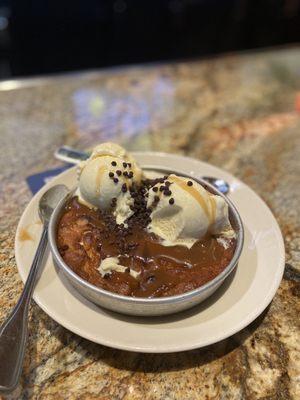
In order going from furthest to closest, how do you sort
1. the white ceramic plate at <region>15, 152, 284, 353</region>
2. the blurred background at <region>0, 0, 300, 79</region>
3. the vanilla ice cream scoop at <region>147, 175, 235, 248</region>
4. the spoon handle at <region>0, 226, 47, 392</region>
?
the blurred background at <region>0, 0, 300, 79</region>
the vanilla ice cream scoop at <region>147, 175, 235, 248</region>
the white ceramic plate at <region>15, 152, 284, 353</region>
the spoon handle at <region>0, 226, 47, 392</region>

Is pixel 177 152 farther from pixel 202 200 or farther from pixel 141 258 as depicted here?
pixel 141 258

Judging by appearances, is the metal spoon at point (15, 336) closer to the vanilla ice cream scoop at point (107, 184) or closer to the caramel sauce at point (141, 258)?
the caramel sauce at point (141, 258)

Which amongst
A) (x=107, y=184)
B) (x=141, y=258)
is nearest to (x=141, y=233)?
(x=141, y=258)

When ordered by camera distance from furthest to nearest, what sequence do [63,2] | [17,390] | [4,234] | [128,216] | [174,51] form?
1. [174,51]
2. [63,2]
3. [4,234]
4. [128,216]
5. [17,390]

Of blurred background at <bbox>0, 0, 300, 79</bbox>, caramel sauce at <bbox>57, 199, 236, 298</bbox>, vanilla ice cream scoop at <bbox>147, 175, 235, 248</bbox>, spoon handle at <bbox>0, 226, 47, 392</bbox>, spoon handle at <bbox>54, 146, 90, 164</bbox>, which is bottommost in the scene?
blurred background at <bbox>0, 0, 300, 79</bbox>

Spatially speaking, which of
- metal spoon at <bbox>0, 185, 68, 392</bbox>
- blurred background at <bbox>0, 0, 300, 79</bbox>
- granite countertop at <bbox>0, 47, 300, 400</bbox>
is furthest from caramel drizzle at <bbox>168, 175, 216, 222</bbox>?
blurred background at <bbox>0, 0, 300, 79</bbox>

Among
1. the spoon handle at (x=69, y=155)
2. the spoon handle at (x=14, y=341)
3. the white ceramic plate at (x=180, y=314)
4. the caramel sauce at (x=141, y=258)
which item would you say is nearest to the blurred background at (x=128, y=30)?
the spoon handle at (x=69, y=155)

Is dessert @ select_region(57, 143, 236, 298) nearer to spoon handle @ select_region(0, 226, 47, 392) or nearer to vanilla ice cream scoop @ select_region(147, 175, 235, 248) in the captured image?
vanilla ice cream scoop @ select_region(147, 175, 235, 248)

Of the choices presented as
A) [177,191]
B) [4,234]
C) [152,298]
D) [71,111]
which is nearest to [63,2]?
[71,111]

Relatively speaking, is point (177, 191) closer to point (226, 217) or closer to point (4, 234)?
point (226, 217)
